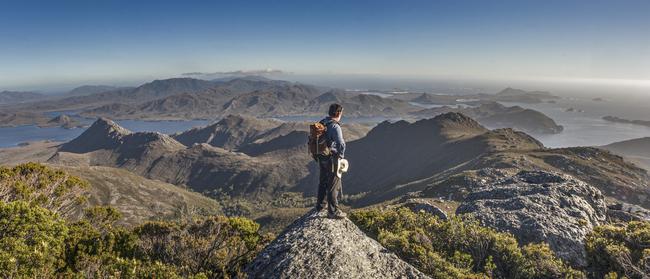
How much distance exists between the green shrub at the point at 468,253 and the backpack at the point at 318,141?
7183mm

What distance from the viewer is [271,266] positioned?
14852mm

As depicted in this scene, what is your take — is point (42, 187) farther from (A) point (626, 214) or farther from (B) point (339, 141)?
(A) point (626, 214)

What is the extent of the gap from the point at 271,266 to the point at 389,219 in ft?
47.0

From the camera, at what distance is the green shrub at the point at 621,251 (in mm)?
17562

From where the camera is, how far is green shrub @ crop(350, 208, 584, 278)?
18.0 metres

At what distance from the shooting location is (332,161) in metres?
16.9

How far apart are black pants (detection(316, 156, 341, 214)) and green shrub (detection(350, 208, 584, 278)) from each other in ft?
15.4

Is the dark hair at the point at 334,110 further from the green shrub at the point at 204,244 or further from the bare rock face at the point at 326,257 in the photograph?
the green shrub at the point at 204,244

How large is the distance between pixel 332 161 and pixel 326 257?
4.53m

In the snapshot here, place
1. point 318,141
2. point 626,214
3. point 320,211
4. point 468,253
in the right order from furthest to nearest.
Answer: point 626,214
point 468,253
point 320,211
point 318,141

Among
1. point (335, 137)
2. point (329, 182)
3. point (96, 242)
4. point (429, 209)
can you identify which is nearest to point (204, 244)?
point (96, 242)

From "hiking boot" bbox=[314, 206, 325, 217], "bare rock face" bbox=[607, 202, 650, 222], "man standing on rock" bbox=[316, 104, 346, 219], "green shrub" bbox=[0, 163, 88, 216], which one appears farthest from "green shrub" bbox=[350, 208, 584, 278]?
"green shrub" bbox=[0, 163, 88, 216]

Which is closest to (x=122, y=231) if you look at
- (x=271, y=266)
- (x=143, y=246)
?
(x=143, y=246)

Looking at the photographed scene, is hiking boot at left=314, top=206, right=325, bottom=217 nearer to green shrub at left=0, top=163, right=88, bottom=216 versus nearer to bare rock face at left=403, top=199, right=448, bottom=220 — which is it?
green shrub at left=0, top=163, right=88, bottom=216
